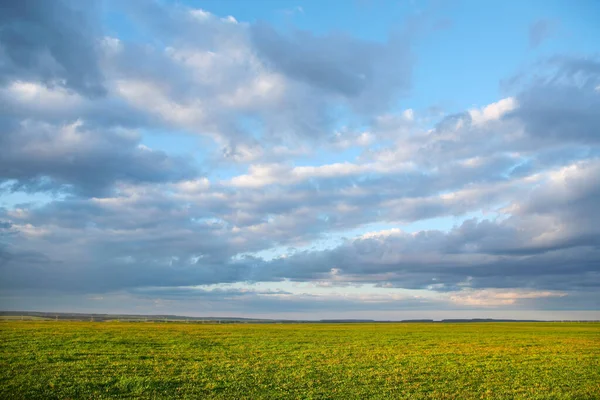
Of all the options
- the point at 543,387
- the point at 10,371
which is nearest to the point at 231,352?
the point at 10,371

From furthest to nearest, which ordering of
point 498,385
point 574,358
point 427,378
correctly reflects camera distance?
point 574,358 < point 427,378 < point 498,385

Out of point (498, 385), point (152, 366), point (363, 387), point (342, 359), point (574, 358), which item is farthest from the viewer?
point (574, 358)

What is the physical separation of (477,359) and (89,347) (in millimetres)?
38319

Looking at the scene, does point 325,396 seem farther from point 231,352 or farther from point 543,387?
point 231,352

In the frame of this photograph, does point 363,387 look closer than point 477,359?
Yes

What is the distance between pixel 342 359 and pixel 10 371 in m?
25.3

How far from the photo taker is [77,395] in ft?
71.8

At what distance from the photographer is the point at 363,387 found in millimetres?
25625

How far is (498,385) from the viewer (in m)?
27.4

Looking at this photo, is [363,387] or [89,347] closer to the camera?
[363,387]

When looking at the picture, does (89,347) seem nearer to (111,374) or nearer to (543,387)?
(111,374)

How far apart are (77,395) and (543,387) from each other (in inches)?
1056

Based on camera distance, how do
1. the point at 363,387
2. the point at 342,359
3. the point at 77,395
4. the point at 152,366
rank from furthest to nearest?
the point at 342,359
the point at 152,366
the point at 363,387
the point at 77,395

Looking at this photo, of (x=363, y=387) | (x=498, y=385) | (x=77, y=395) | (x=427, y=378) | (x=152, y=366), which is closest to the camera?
(x=77, y=395)
